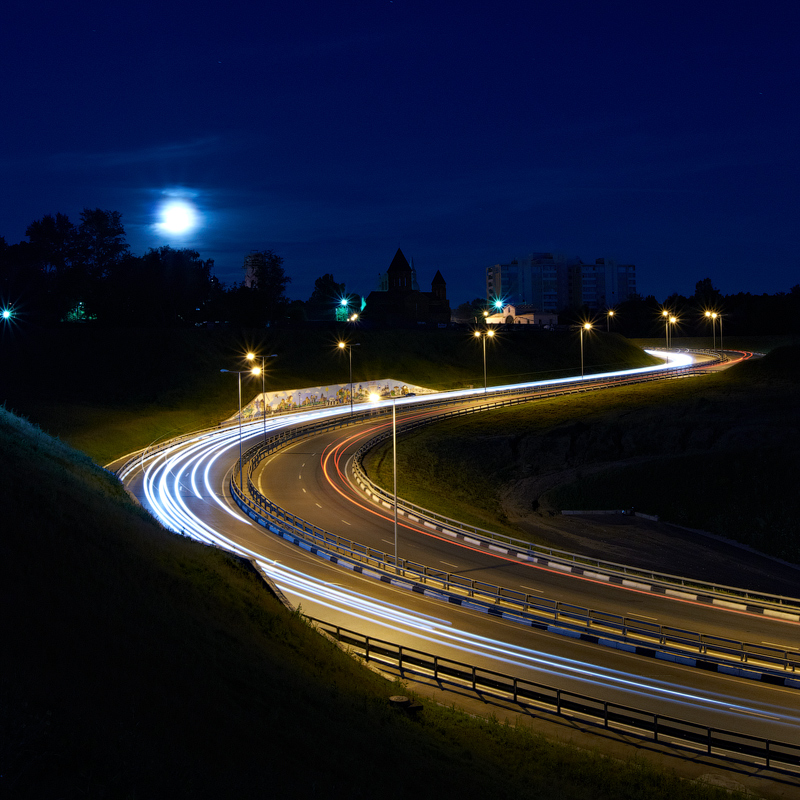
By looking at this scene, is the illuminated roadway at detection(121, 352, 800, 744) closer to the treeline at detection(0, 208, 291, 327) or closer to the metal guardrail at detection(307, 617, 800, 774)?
the metal guardrail at detection(307, 617, 800, 774)

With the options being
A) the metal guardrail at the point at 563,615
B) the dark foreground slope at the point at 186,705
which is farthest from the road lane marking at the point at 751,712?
the dark foreground slope at the point at 186,705

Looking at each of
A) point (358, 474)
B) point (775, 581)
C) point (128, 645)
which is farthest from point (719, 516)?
point (128, 645)

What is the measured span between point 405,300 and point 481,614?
110 metres

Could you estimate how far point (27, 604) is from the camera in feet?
44.1

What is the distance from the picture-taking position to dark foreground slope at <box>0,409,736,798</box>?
9875 mm

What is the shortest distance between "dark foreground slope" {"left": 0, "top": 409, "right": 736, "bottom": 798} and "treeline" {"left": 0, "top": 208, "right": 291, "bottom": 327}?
78.2m

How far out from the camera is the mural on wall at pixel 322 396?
74.5 m

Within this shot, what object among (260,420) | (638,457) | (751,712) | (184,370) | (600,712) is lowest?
(638,457)

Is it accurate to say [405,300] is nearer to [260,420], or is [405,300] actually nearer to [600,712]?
[260,420]

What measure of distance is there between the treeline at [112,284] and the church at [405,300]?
58.3 feet

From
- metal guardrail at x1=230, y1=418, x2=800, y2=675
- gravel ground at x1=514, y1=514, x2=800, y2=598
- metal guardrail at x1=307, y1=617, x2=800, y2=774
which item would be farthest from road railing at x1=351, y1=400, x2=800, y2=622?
metal guardrail at x1=307, y1=617, x2=800, y2=774

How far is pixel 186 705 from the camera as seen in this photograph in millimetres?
12273

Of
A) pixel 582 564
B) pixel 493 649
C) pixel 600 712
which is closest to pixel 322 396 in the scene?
pixel 582 564

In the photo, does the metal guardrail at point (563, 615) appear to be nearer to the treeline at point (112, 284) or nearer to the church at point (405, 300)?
the treeline at point (112, 284)
